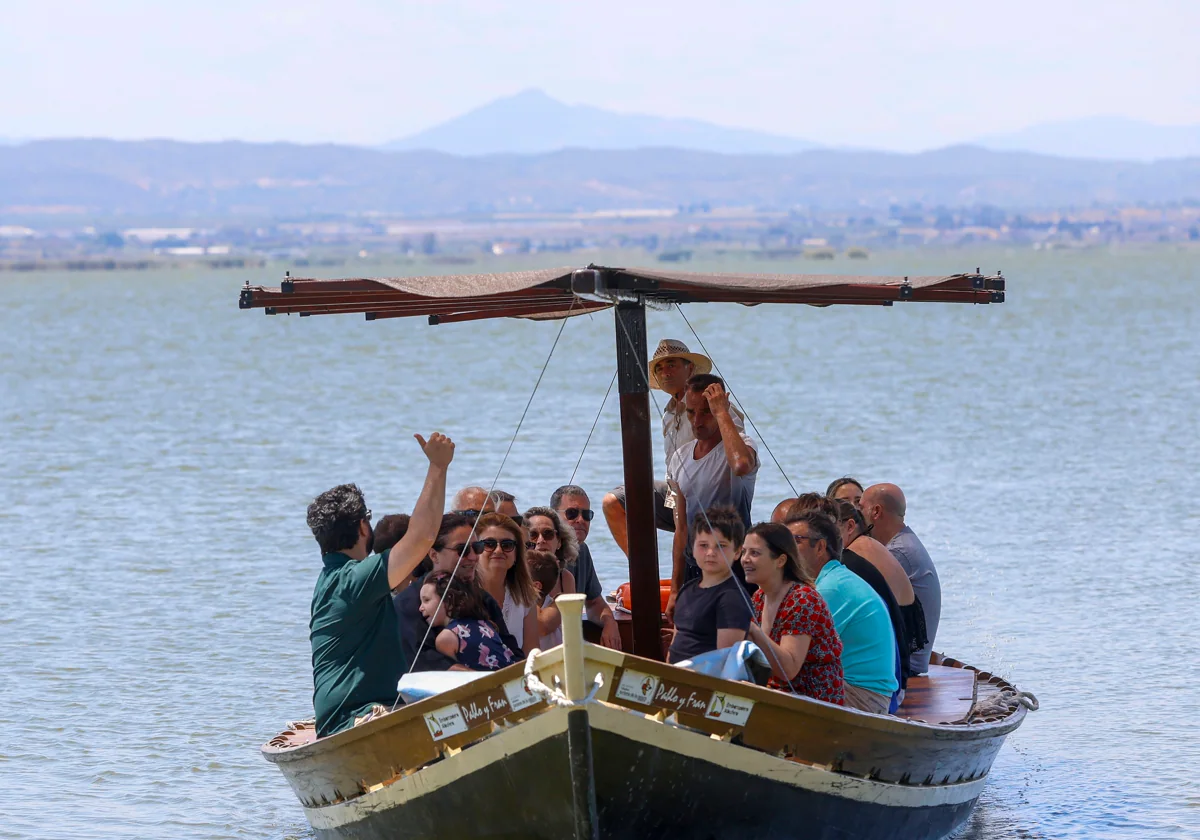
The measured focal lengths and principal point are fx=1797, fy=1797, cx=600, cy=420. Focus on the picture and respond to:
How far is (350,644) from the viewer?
28.8 ft

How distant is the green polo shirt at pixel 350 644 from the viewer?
8.51m

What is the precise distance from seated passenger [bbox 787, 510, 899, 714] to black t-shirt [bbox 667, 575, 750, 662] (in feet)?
2.24

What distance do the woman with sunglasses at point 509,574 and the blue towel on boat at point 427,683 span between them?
87cm

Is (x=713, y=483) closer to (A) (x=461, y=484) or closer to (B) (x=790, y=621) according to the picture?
(B) (x=790, y=621)

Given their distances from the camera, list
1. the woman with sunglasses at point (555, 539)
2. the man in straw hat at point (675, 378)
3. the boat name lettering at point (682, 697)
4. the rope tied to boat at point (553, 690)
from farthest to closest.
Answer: the man in straw hat at point (675, 378), the woman with sunglasses at point (555, 539), the boat name lettering at point (682, 697), the rope tied to boat at point (553, 690)

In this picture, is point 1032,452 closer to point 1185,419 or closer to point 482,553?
point 1185,419

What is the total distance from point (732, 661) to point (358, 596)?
1.79m

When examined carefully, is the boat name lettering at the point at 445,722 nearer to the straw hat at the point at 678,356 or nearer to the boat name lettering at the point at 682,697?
the boat name lettering at the point at 682,697

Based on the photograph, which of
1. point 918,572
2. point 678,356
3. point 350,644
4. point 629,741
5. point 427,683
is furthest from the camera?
point 678,356

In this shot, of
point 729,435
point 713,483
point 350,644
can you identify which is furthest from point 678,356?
point 350,644

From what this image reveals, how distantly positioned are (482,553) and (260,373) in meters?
50.3

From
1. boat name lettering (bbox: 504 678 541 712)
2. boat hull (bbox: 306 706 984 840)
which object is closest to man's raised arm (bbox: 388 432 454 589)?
boat name lettering (bbox: 504 678 541 712)

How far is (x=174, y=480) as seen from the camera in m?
29.5

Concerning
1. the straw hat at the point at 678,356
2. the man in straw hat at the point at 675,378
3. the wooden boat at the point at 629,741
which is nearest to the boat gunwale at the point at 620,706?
the wooden boat at the point at 629,741
